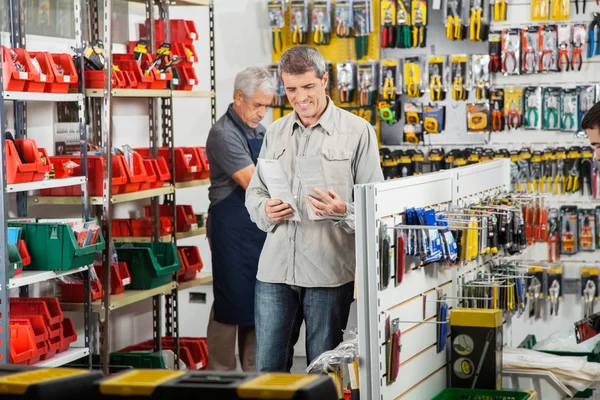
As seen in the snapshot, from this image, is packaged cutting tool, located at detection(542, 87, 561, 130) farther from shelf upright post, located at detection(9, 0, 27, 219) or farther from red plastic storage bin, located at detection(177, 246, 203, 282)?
shelf upright post, located at detection(9, 0, 27, 219)

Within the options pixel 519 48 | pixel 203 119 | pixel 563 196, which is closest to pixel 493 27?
pixel 519 48

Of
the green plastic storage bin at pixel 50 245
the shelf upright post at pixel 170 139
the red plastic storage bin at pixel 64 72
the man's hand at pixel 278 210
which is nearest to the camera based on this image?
→ the man's hand at pixel 278 210

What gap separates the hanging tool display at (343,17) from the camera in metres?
7.32

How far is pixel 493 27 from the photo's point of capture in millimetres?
7082

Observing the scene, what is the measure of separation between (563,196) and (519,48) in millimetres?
1138

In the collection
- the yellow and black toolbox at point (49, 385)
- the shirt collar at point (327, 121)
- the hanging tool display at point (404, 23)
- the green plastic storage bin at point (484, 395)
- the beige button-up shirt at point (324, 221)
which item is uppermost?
the hanging tool display at point (404, 23)

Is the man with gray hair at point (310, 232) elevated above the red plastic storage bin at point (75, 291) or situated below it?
above

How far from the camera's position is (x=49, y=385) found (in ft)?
6.38

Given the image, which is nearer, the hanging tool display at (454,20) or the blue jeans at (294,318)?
the blue jeans at (294,318)

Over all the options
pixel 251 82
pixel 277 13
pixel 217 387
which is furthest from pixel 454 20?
pixel 217 387

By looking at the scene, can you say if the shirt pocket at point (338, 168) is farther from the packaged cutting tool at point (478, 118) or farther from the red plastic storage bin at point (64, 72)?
the packaged cutting tool at point (478, 118)

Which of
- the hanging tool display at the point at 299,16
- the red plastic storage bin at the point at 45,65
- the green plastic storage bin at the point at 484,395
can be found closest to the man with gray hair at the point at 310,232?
the green plastic storage bin at the point at 484,395

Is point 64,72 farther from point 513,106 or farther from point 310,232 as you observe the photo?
point 513,106

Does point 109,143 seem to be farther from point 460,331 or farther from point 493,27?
point 493,27
